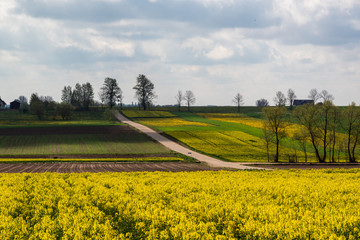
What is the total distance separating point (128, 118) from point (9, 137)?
68128 millimetres

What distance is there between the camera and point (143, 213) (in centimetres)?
1399

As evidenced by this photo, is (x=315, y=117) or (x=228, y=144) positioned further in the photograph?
(x=228, y=144)

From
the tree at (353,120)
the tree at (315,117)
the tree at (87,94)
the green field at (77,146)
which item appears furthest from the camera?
the tree at (87,94)

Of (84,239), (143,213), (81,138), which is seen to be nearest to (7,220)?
(84,239)

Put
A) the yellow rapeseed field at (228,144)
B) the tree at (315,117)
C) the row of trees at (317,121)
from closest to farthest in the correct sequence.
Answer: the row of trees at (317,121) → the tree at (315,117) → the yellow rapeseed field at (228,144)

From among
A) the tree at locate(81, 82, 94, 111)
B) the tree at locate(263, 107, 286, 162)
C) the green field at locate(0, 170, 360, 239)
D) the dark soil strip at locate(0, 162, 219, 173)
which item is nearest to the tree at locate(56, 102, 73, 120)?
the tree at locate(81, 82, 94, 111)

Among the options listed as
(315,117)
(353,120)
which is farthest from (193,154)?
(353,120)

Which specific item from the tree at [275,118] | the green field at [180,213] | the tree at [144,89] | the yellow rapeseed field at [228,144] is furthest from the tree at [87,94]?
the green field at [180,213]

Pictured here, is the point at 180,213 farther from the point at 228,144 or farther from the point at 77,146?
the point at 228,144

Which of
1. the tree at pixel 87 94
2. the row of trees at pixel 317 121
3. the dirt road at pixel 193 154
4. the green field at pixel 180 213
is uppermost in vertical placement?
the tree at pixel 87 94

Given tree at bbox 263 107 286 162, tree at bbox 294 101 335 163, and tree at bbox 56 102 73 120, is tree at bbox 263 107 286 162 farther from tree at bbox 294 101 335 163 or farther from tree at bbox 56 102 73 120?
tree at bbox 56 102 73 120

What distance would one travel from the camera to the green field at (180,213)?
12031 millimetres

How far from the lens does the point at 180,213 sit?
14086 mm

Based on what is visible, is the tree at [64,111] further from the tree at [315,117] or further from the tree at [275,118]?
the tree at [315,117]
